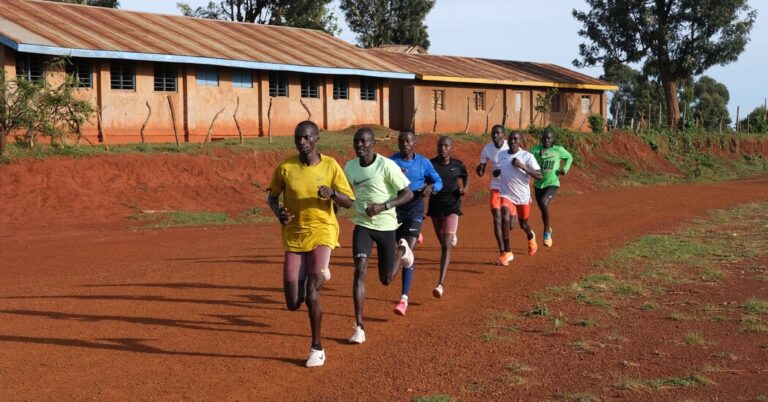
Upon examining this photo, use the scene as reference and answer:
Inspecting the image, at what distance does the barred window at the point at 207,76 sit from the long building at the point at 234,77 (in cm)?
3

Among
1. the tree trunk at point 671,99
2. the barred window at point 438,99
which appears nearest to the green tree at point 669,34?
the tree trunk at point 671,99

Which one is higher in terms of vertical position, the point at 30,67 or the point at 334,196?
the point at 30,67

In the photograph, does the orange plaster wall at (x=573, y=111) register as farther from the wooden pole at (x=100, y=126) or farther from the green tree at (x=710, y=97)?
the green tree at (x=710, y=97)

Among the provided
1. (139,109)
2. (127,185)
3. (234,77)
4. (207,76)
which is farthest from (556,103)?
(127,185)

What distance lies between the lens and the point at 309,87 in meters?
34.4

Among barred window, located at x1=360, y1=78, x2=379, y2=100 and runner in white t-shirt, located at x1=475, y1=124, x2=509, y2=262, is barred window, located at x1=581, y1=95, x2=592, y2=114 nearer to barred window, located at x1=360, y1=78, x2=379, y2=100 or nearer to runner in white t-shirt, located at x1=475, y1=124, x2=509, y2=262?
barred window, located at x1=360, y1=78, x2=379, y2=100

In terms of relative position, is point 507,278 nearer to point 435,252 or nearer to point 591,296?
point 591,296

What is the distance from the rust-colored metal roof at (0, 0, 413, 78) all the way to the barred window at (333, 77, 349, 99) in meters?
0.80

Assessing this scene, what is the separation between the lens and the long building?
27.3m

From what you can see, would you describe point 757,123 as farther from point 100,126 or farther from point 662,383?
point 662,383

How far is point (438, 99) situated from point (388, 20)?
22232 mm

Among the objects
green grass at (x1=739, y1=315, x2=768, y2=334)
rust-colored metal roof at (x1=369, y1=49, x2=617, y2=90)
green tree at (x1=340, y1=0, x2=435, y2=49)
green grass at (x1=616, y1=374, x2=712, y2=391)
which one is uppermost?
green tree at (x1=340, y1=0, x2=435, y2=49)

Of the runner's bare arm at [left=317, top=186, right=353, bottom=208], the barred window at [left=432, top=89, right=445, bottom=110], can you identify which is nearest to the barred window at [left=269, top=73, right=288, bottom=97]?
the barred window at [left=432, top=89, right=445, bottom=110]

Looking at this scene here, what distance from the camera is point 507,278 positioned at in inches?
453
